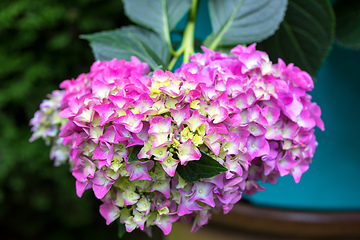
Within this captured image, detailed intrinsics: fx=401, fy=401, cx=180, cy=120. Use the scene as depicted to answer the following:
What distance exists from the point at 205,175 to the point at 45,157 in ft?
2.29

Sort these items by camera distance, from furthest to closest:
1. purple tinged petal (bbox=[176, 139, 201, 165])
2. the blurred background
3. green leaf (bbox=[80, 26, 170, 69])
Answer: the blurred background
green leaf (bbox=[80, 26, 170, 69])
purple tinged petal (bbox=[176, 139, 201, 165])

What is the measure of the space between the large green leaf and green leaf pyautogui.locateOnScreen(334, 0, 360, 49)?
0.66 feet

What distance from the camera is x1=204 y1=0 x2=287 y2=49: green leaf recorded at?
47cm

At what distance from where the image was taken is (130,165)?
32cm

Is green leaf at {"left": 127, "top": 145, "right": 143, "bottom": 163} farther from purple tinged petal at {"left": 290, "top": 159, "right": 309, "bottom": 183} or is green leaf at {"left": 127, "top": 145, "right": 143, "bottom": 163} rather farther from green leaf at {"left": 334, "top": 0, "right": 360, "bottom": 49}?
green leaf at {"left": 334, "top": 0, "right": 360, "bottom": 49}

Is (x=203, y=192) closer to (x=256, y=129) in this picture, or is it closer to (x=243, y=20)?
(x=256, y=129)

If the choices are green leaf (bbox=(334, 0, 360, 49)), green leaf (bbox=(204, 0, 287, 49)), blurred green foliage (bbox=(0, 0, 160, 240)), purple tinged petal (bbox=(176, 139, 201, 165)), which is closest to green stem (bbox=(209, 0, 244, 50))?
green leaf (bbox=(204, 0, 287, 49))

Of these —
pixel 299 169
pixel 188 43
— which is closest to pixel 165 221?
pixel 299 169

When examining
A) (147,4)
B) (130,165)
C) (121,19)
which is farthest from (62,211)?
(130,165)

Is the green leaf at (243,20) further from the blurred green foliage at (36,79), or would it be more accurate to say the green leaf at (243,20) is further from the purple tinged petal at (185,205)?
the blurred green foliage at (36,79)

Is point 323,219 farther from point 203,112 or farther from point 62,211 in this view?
point 62,211

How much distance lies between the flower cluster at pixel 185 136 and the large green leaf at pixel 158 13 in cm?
19

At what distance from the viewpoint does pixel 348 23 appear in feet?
1.73

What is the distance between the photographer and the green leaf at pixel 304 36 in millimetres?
486
